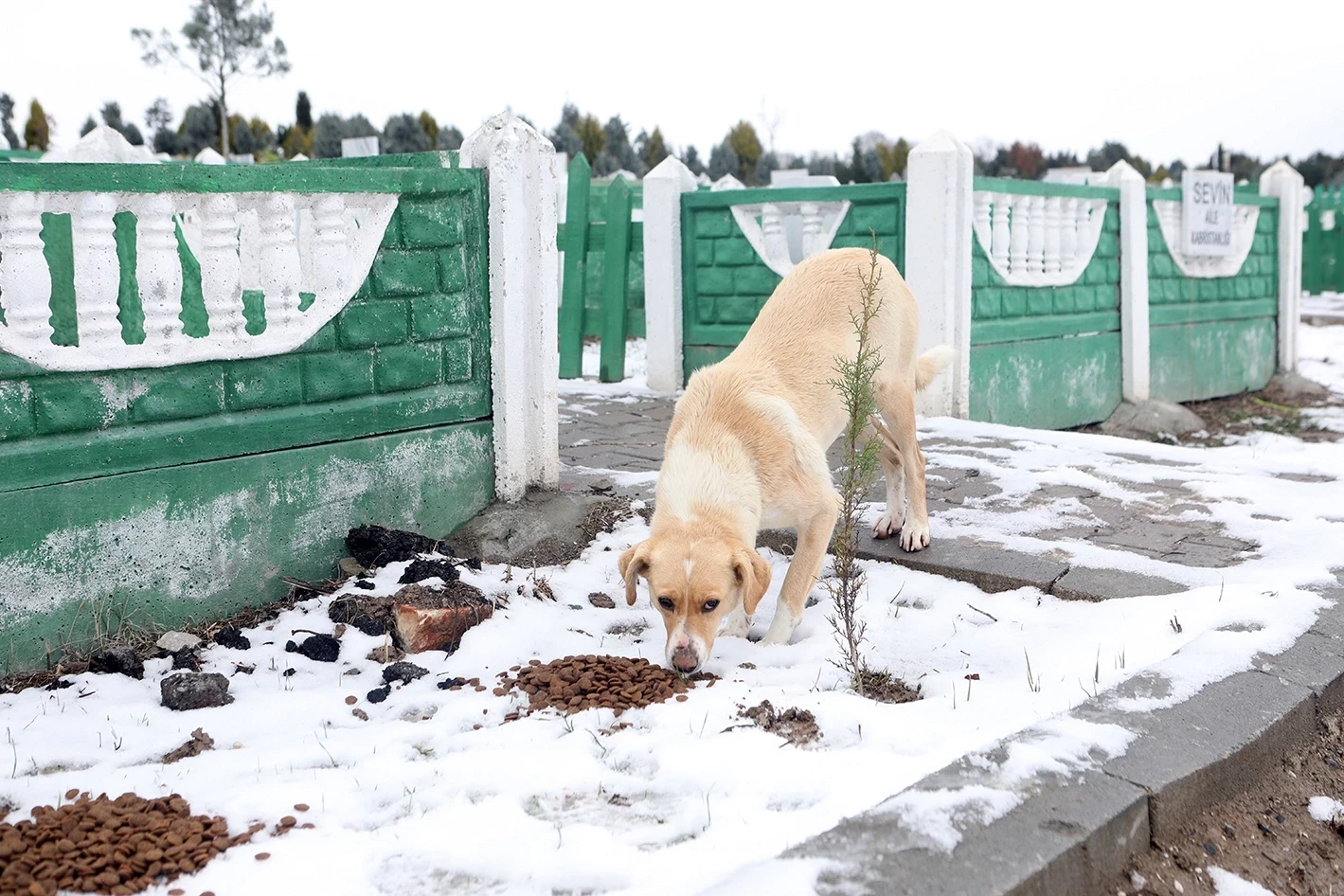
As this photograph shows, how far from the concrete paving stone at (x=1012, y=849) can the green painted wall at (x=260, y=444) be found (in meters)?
2.87

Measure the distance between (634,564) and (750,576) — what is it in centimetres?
38

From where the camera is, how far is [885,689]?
3578mm

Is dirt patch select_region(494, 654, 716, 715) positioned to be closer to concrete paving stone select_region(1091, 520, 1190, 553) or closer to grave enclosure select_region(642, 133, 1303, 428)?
concrete paving stone select_region(1091, 520, 1190, 553)

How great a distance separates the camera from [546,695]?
3.45 metres

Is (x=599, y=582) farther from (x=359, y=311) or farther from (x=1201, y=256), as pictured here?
(x=1201, y=256)

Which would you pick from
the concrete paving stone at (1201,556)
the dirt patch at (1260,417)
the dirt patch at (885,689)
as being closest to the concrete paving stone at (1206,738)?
the dirt patch at (885,689)

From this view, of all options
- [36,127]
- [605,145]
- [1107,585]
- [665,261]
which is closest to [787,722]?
[1107,585]

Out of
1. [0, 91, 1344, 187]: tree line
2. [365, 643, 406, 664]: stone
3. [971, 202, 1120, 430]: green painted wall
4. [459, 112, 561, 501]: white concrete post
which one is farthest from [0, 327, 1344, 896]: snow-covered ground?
[0, 91, 1344, 187]: tree line

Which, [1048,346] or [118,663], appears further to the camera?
[1048,346]

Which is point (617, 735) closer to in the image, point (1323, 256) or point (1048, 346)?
point (1048, 346)

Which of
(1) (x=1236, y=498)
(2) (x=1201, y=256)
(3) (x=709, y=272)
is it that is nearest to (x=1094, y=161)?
(2) (x=1201, y=256)

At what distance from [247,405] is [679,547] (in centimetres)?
189

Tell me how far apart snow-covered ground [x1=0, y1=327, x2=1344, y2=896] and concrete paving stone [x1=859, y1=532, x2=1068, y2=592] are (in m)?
0.08

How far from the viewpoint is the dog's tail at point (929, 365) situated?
214 inches
